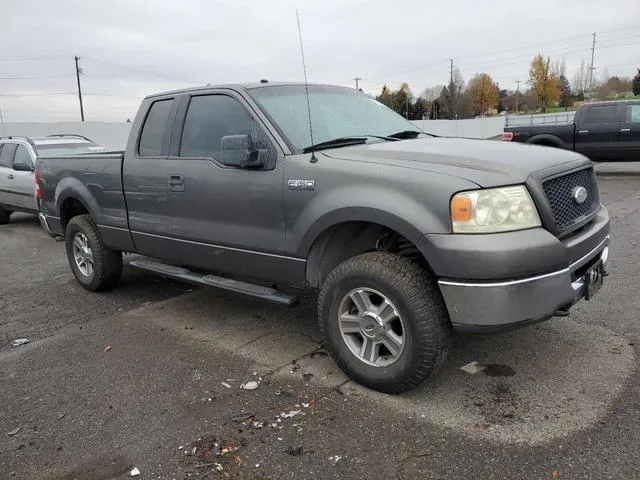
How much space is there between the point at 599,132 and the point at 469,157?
1254 centimetres

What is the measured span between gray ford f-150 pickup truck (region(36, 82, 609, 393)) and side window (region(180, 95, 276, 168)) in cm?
1

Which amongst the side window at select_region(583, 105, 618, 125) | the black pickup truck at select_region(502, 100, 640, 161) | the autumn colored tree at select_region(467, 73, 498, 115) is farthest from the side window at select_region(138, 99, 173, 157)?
the autumn colored tree at select_region(467, 73, 498, 115)

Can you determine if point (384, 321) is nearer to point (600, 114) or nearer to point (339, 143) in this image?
point (339, 143)

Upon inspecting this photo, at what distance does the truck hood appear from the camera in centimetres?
297

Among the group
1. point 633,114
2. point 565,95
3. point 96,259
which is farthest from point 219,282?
point 565,95

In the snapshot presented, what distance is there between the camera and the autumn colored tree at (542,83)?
212ft

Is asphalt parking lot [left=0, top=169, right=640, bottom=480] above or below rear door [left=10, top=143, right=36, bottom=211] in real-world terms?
below

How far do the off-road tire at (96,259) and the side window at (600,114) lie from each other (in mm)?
12695

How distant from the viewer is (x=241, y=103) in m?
4.02

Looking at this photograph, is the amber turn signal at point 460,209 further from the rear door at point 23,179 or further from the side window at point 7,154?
the side window at point 7,154

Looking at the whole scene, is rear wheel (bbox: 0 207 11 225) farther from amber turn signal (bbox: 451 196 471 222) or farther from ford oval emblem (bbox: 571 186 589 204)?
ford oval emblem (bbox: 571 186 589 204)

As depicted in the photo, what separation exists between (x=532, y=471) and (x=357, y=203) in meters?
1.65

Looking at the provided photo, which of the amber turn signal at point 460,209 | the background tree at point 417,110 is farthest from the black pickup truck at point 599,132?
the background tree at point 417,110

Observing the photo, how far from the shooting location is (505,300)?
9.20ft
